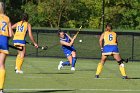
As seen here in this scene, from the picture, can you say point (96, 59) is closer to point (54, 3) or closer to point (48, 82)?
point (48, 82)

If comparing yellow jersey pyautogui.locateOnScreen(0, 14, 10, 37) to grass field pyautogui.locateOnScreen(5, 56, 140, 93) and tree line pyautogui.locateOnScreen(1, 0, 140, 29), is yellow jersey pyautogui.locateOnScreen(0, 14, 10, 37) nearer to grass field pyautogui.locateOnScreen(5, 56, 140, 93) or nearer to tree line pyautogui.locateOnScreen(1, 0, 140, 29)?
grass field pyautogui.locateOnScreen(5, 56, 140, 93)

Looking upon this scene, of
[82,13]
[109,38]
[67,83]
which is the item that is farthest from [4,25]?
[82,13]

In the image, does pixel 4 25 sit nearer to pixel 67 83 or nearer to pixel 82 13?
pixel 67 83

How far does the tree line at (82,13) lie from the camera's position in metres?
55.8

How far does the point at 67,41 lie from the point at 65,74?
2.05 meters

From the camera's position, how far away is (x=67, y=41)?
67.8ft

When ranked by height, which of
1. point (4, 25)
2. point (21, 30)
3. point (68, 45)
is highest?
point (4, 25)

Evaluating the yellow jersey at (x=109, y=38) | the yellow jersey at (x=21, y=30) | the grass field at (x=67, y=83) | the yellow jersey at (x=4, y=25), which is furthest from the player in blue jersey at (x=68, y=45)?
the yellow jersey at (x=4, y=25)

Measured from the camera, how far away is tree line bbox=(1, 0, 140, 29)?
183ft

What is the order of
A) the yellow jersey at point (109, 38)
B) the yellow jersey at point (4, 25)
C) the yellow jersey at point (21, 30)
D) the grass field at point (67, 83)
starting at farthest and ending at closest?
1. the yellow jersey at point (21, 30)
2. the yellow jersey at point (109, 38)
3. the grass field at point (67, 83)
4. the yellow jersey at point (4, 25)

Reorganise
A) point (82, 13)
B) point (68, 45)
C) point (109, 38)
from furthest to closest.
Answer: point (82, 13)
point (68, 45)
point (109, 38)

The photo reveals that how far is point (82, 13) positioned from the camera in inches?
2309

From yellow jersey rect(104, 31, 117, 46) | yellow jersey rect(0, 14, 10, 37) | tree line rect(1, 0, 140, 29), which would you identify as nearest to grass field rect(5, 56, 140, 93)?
yellow jersey rect(104, 31, 117, 46)

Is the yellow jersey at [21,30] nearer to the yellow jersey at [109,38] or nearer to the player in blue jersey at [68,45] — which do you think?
the player in blue jersey at [68,45]
